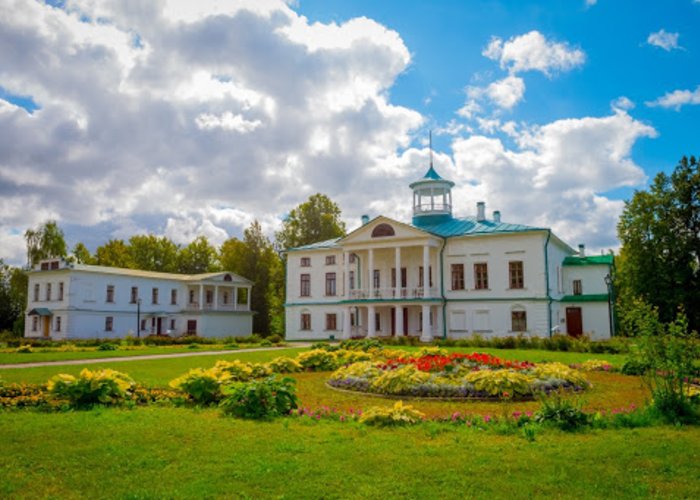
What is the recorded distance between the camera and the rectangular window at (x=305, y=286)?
1671 inches

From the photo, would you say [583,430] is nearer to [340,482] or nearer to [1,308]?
[340,482]

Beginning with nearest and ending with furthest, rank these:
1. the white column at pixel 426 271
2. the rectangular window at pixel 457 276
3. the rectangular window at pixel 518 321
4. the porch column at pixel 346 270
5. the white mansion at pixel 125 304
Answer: the rectangular window at pixel 518 321, the white column at pixel 426 271, the rectangular window at pixel 457 276, the porch column at pixel 346 270, the white mansion at pixel 125 304

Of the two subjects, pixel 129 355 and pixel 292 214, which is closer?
pixel 129 355

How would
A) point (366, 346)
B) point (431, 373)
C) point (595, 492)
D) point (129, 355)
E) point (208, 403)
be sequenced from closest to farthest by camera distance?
point (595, 492) → point (208, 403) → point (431, 373) → point (366, 346) → point (129, 355)

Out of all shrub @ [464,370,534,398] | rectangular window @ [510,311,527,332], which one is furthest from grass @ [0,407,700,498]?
rectangular window @ [510,311,527,332]

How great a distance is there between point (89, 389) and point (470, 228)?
29971mm

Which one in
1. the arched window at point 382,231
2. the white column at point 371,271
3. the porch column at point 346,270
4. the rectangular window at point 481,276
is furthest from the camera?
the porch column at point 346,270

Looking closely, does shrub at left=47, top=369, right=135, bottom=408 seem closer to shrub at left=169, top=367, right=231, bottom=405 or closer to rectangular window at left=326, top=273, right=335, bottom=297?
shrub at left=169, top=367, right=231, bottom=405

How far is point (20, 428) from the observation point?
26.2 feet

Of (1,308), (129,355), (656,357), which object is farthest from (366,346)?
(1,308)

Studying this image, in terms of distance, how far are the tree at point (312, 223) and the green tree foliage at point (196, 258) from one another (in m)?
14.7

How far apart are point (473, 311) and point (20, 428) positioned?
98.9ft

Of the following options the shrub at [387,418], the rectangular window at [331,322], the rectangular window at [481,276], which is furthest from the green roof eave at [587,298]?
the shrub at [387,418]

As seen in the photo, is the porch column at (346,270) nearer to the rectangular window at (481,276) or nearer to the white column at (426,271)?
the white column at (426,271)
